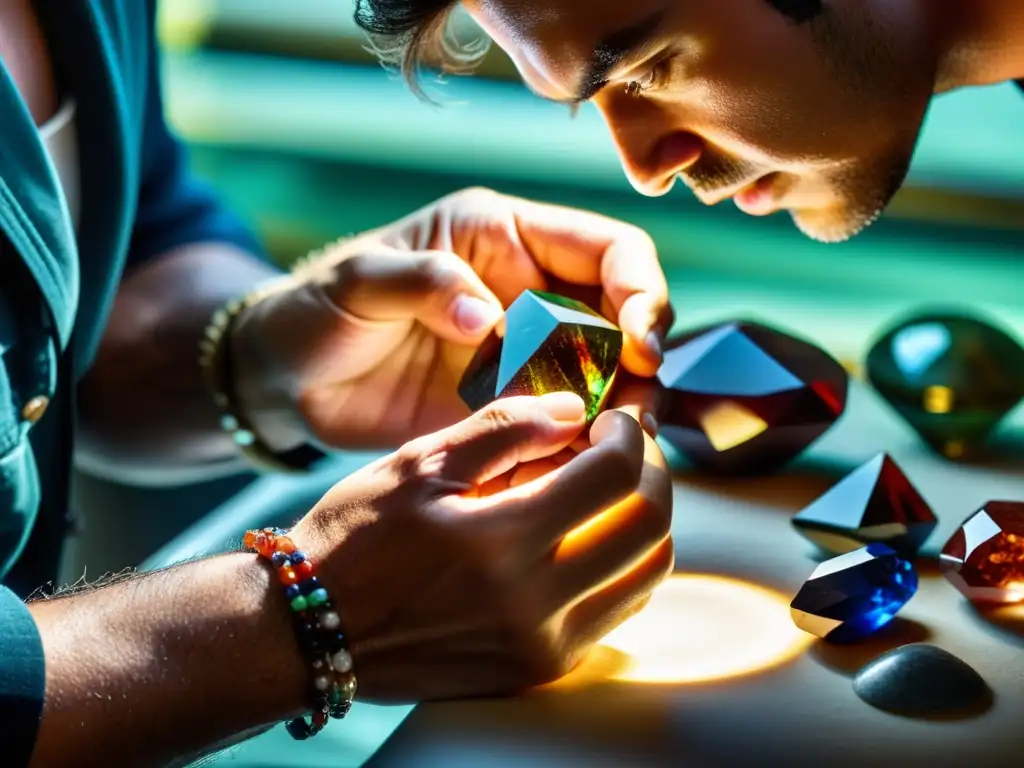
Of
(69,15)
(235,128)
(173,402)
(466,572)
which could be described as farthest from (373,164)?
(466,572)

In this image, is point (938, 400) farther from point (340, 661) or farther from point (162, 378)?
point (162, 378)

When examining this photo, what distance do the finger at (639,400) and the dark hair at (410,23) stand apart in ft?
0.83

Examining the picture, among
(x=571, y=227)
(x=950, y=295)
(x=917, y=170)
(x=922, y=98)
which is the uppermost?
(x=922, y=98)

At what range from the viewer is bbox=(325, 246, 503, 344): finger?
836 millimetres

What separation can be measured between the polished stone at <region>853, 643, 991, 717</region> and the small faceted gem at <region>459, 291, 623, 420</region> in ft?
0.72

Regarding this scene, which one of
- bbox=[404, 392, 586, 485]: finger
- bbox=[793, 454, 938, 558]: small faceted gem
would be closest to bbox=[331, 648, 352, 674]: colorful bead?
bbox=[404, 392, 586, 485]: finger

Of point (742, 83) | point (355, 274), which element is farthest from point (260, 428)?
point (742, 83)

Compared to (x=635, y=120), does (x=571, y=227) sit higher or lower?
lower

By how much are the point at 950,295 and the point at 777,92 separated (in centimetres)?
69

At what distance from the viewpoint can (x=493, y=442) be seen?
65 centimetres

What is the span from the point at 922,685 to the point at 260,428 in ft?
2.06

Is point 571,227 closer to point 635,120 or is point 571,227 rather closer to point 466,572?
point 635,120

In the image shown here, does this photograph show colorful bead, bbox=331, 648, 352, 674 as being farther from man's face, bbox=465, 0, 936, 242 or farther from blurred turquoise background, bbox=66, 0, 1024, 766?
blurred turquoise background, bbox=66, 0, 1024, 766

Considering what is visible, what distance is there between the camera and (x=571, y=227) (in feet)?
2.98
